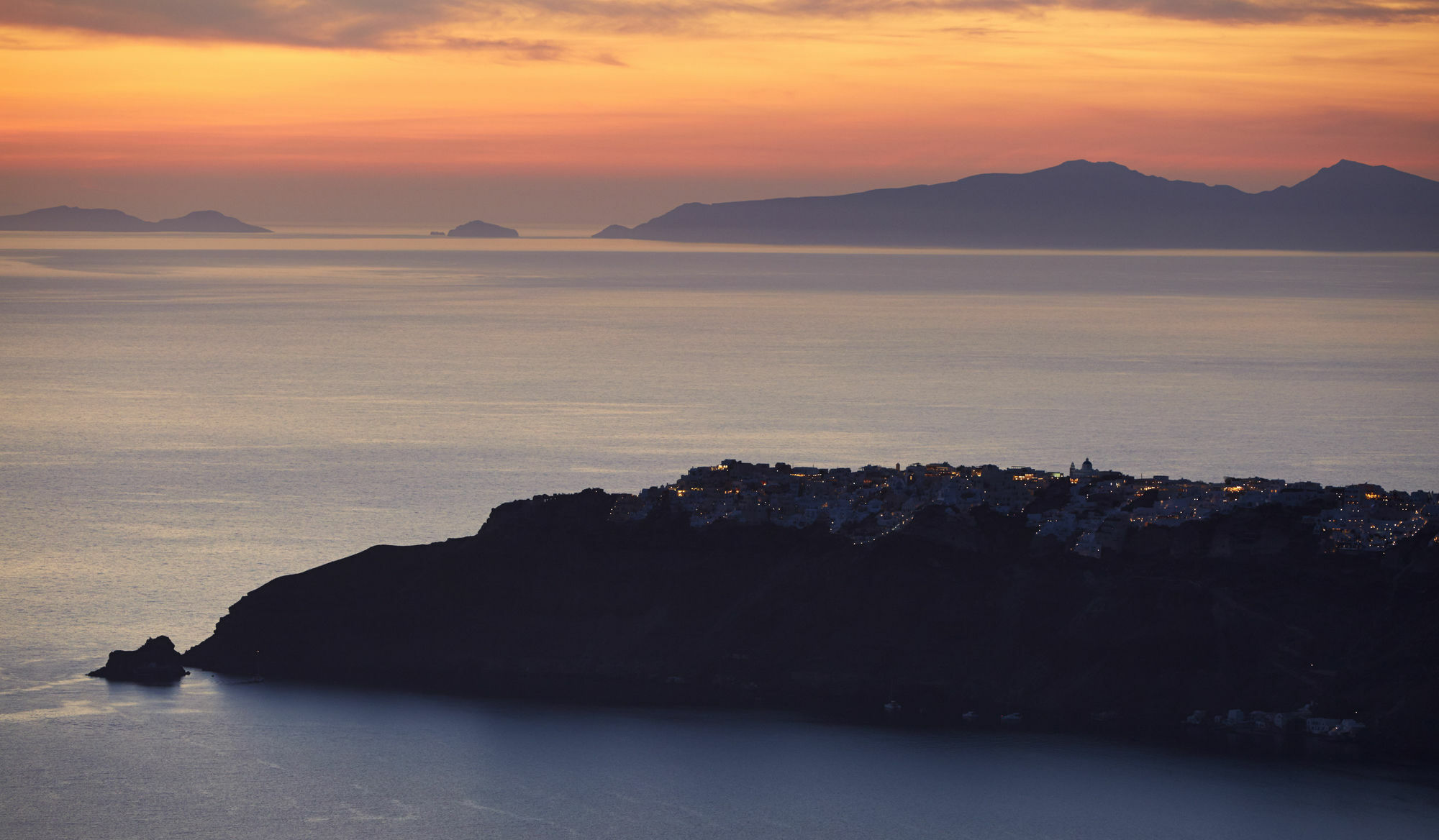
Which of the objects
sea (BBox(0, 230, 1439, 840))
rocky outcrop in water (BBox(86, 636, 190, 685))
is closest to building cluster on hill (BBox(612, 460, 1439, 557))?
sea (BBox(0, 230, 1439, 840))

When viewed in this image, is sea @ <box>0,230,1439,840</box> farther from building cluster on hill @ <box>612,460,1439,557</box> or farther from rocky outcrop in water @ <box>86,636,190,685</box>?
building cluster on hill @ <box>612,460,1439,557</box>

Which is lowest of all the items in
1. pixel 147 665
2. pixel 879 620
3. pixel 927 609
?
pixel 147 665

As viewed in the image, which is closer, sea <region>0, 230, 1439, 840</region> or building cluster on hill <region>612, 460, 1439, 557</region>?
sea <region>0, 230, 1439, 840</region>

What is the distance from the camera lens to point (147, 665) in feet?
152

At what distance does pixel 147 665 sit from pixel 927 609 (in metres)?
18.7

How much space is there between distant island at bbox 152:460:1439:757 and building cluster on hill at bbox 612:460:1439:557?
0.10 m

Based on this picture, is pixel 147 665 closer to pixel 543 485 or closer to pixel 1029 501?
pixel 1029 501

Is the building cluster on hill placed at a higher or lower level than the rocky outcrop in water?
higher

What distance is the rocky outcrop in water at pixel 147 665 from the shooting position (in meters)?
46.0

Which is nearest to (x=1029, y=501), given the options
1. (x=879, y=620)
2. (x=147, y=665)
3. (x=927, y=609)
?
(x=927, y=609)

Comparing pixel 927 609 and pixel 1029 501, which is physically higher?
pixel 1029 501

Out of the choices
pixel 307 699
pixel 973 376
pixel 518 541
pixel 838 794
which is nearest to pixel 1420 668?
pixel 838 794

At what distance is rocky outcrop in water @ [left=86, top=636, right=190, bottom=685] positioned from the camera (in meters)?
46.0

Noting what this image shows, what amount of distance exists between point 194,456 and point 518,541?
34.3 metres
